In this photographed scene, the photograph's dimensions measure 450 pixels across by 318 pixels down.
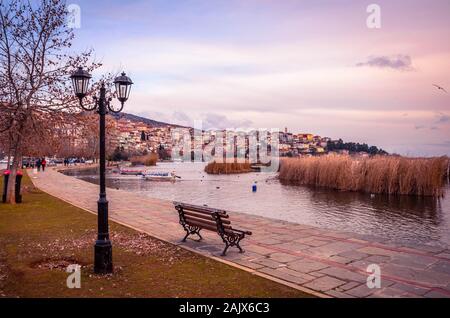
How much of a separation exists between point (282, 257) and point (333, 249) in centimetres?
142

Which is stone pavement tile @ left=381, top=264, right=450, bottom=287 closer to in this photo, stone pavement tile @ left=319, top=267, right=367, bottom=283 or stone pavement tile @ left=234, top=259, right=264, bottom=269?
stone pavement tile @ left=319, top=267, right=367, bottom=283

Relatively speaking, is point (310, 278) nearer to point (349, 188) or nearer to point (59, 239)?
point (59, 239)

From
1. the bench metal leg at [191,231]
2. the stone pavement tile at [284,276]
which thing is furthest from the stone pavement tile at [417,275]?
the bench metal leg at [191,231]

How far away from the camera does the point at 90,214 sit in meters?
13.2

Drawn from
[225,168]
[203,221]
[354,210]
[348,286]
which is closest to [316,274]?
[348,286]

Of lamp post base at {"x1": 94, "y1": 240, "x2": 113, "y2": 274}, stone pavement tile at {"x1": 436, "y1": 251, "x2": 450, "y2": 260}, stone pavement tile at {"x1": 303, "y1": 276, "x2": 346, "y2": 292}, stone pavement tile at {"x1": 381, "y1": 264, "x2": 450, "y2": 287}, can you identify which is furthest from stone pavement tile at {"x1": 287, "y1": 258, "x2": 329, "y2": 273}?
lamp post base at {"x1": 94, "y1": 240, "x2": 113, "y2": 274}

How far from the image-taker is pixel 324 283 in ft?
19.8

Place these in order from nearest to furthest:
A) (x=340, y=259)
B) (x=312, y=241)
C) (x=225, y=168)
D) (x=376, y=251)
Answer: (x=340, y=259) < (x=376, y=251) < (x=312, y=241) < (x=225, y=168)

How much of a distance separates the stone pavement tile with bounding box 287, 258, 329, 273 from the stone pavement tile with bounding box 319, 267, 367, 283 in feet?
0.59

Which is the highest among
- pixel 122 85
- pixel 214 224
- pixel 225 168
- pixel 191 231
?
pixel 122 85

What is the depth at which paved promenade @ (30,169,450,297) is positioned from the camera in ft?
19.3

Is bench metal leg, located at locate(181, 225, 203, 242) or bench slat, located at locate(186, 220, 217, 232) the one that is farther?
bench metal leg, located at locate(181, 225, 203, 242)

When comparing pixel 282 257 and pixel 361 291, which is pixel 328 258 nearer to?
pixel 282 257

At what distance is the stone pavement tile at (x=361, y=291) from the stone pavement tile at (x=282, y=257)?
1.77 m
